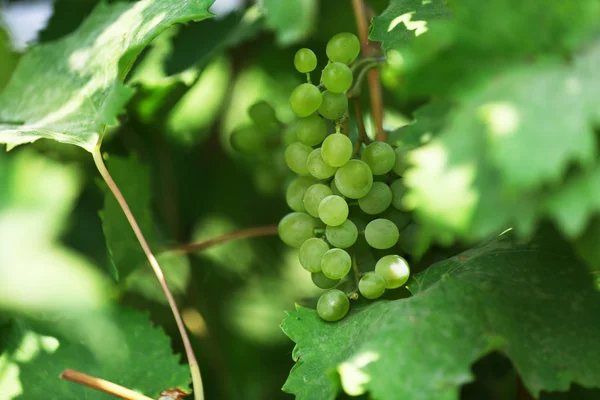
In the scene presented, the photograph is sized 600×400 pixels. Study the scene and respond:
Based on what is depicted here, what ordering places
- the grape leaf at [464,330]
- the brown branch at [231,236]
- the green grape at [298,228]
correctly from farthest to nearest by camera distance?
the brown branch at [231,236] → the green grape at [298,228] → the grape leaf at [464,330]

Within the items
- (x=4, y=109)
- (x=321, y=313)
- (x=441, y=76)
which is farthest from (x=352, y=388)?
(x=4, y=109)

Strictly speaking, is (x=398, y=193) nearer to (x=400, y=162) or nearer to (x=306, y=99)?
(x=400, y=162)

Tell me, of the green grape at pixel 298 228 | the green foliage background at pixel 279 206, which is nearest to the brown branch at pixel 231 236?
the green foliage background at pixel 279 206

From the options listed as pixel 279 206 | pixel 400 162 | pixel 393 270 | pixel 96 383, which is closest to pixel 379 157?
pixel 400 162

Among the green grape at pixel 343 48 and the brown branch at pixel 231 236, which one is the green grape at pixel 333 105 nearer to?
the green grape at pixel 343 48

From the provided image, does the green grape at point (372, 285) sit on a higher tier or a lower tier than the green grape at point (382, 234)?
lower

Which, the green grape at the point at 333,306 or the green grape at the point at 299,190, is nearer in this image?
the green grape at the point at 333,306

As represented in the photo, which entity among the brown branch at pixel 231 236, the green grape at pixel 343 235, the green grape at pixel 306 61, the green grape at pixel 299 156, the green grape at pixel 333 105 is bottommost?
the brown branch at pixel 231 236

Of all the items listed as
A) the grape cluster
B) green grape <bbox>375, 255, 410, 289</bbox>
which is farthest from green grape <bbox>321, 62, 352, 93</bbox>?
green grape <bbox>375, 255, 410, 289</bbox>
